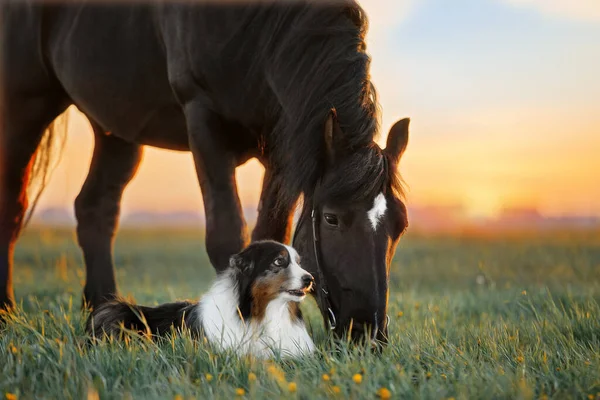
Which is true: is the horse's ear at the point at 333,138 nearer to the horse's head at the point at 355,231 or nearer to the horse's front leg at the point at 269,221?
the horse's head at the point at 355,231

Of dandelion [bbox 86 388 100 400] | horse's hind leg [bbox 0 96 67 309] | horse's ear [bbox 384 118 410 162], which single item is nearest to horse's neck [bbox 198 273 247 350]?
dandelion [bbox 86 388 100 400]

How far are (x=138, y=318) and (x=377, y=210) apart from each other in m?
1.65

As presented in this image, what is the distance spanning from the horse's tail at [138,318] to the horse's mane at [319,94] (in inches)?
36.4

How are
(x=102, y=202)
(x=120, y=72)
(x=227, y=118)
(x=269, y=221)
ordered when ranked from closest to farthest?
(x=227, y=118) < (x=269, y=221) < (x=120, y=72) < (x=102, y=202)

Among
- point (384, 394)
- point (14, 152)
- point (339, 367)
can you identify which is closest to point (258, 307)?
point (339, 367)

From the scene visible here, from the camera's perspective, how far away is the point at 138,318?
409 cm

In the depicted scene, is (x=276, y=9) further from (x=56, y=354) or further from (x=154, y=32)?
(x=56, y=354)

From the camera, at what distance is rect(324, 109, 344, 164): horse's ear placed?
3.70m

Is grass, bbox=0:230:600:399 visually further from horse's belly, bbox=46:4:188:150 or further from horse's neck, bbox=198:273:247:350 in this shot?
horse's belly, bbox=46:4:188:150

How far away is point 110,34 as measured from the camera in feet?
18.5

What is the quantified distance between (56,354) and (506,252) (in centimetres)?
1075

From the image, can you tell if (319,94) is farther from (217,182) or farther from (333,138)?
(217,182)

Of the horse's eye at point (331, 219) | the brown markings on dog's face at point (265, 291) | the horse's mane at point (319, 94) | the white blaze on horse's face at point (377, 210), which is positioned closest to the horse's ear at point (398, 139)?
the horse's mane at point (319, 94)

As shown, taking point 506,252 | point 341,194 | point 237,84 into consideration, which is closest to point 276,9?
point 237,84
